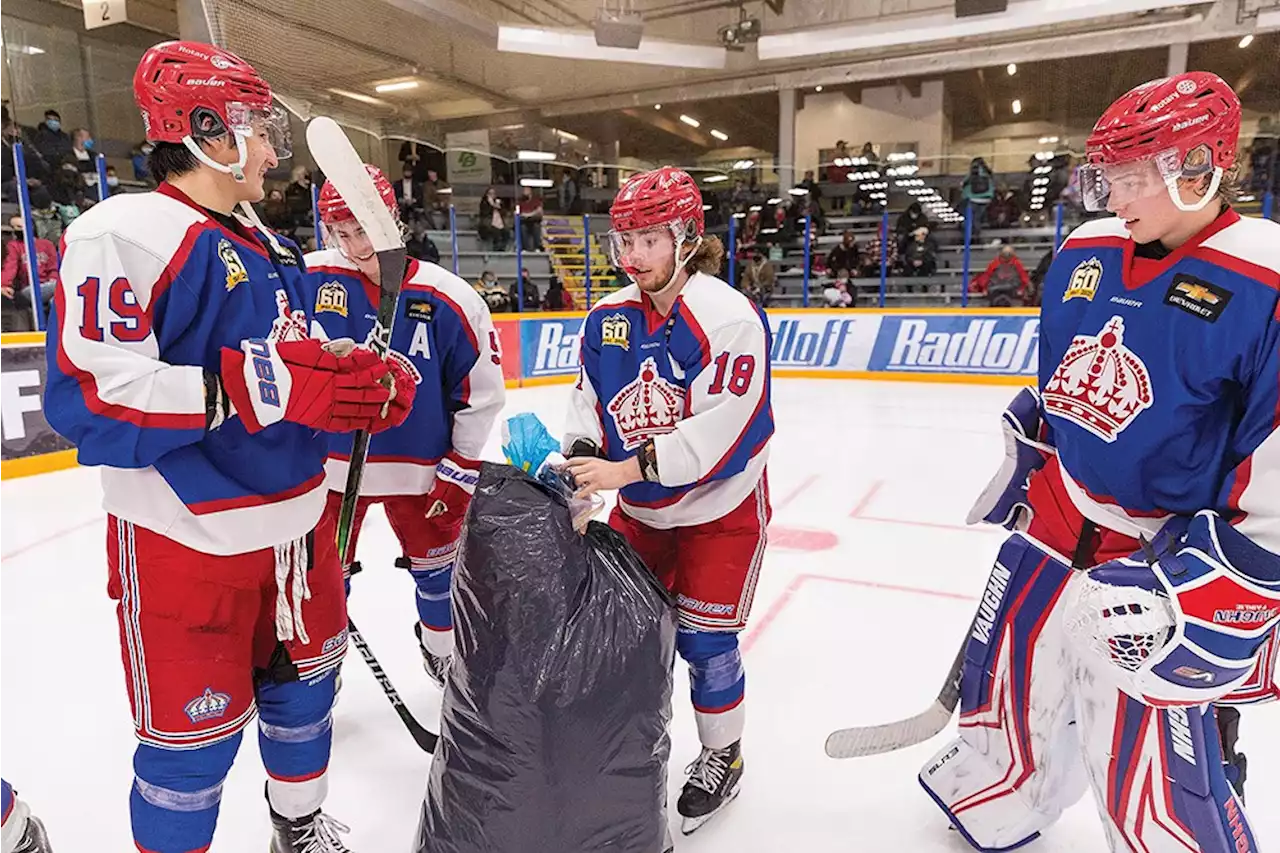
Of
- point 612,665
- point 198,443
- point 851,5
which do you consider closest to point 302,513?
point 198,443

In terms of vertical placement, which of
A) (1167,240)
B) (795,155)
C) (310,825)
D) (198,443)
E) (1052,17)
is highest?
(1052,17)

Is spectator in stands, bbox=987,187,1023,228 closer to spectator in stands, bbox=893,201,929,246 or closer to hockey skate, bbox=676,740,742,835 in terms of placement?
spectator in stands, bbox=893,201,929,246

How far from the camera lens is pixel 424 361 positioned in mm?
2012

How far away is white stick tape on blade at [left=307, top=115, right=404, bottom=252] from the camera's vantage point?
127 centimetres

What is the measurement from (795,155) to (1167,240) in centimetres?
1334

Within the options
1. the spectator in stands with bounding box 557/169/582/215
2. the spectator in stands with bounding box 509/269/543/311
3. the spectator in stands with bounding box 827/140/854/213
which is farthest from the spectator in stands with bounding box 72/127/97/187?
the spectator in stands with bounding box 827/140/854/213

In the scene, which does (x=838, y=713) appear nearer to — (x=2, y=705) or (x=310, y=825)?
(x=310, y=825)

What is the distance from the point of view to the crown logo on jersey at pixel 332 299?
1973 mm

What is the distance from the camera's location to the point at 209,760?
51.1 inches

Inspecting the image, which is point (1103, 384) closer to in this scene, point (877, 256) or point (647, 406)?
point (647, 406)

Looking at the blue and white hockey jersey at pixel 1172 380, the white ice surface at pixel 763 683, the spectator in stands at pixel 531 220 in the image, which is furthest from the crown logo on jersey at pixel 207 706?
the spectator in stands at pixel 531 220

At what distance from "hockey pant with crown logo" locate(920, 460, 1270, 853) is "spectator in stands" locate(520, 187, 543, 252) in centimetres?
825

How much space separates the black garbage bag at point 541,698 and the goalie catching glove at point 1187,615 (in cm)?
68

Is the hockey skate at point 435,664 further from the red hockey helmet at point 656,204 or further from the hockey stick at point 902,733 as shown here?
the red hockey helmet at point 656,204
